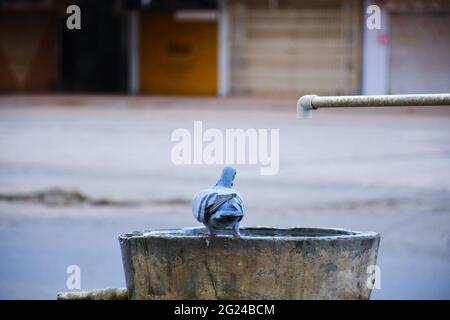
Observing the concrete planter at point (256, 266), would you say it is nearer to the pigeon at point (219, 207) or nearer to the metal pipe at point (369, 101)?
the pigeon at point (219, 207)

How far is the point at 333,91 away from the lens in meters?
26.5

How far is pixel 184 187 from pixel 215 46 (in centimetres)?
1633

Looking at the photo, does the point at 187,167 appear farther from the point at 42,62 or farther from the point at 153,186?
the point at 42,62

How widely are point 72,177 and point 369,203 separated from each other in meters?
3.66

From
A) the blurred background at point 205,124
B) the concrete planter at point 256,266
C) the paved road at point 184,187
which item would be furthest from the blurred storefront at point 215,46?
the concrete planter at point 256,266

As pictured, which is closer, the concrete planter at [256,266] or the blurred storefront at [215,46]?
the concrete planter at [256,266]

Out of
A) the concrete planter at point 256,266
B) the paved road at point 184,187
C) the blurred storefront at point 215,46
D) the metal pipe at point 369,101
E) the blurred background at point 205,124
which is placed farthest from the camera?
the blurred storefront at point 215,46

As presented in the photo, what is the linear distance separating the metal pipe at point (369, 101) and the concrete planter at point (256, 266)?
1.64 ft

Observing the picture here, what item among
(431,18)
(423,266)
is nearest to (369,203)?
(423,266)

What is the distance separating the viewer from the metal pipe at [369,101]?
13.2 ft

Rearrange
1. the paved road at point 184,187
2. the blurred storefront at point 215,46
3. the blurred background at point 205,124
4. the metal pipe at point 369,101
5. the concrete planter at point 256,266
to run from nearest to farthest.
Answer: the metal pipe at point 369,101 → the concrete planter at point 256,266 → the paved road at point 184,187 → the blurred background at point 205,124 → the blurred storefront at point 215,46

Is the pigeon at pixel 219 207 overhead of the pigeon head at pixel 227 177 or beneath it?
beneath

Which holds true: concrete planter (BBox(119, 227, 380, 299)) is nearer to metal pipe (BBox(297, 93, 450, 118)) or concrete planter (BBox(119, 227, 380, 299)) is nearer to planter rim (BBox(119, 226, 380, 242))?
planter rim (BBox(119, 226, 380, 242))

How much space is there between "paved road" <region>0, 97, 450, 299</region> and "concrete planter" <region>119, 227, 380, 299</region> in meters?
3.30
